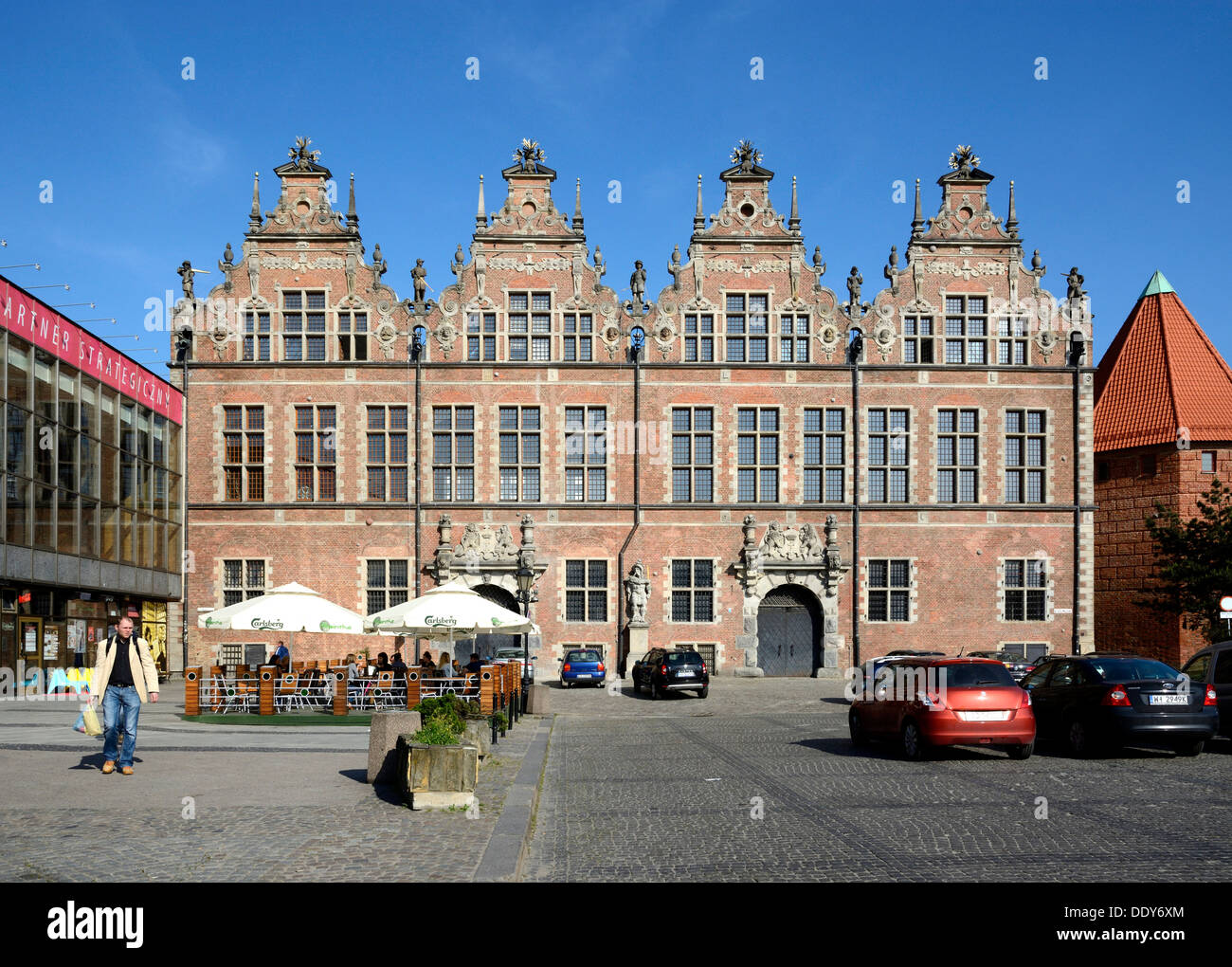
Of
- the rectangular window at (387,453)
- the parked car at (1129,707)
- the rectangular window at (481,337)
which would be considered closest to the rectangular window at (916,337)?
the rectangular window at (481,337)

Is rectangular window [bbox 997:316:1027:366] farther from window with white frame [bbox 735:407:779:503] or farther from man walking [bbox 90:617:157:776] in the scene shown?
man walking [bbox 90:617:157:776]

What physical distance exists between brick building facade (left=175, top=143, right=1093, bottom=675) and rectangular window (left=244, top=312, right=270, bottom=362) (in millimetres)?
66

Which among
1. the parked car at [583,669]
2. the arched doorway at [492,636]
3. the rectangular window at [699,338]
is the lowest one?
the parked car at [583,669]

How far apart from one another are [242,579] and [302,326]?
9.02 m

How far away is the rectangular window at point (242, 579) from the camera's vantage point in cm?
4178

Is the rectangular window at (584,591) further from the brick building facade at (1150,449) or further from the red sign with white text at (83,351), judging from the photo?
the brick building facade at (1150,449)

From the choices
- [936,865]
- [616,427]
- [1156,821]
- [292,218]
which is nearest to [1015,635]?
[616,427]

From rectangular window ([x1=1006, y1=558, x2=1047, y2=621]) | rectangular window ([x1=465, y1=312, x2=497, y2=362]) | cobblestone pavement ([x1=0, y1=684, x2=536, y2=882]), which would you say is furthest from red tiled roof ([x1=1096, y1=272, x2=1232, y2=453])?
cobblestone pavement ([x1=0, y1=684, x2=536, y2=882])

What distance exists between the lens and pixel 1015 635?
139ft

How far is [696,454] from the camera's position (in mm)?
42469

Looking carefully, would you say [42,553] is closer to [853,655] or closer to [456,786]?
[456,786]

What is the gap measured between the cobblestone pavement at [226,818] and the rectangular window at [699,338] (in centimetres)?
2677

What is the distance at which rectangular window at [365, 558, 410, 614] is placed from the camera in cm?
4172
